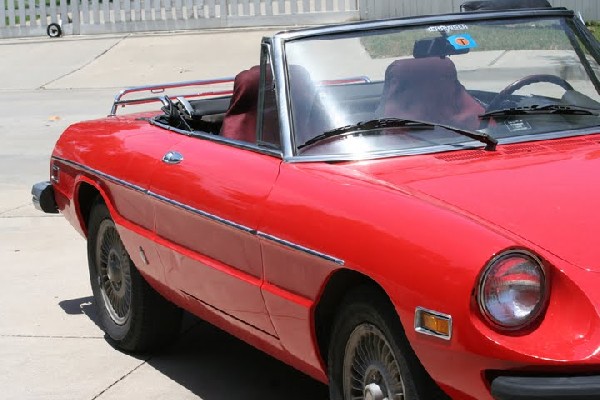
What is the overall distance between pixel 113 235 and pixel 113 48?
13.8m

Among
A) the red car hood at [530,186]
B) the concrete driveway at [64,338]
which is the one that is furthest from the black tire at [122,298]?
the red car hood at [530,186]

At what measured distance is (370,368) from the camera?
404 cm

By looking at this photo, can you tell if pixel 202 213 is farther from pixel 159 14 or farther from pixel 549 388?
pixel 159 14

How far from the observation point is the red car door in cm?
465

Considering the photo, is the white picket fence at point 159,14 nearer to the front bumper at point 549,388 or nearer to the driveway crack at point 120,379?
the driveway crack at point 120,379

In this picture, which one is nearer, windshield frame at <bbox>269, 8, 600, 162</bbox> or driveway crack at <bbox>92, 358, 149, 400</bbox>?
windshield frame at <bbox>269, 8, 600, 162</bbox>

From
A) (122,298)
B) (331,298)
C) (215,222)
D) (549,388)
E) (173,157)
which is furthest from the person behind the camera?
(122,298)

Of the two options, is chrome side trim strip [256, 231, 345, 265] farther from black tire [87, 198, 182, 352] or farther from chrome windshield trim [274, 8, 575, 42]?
black tire [87, 198, 182, 352]

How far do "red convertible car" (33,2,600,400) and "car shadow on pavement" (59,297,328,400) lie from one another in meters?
0.16

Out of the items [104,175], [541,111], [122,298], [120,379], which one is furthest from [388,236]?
[122,298]

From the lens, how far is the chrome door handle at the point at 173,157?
5367 millimetres

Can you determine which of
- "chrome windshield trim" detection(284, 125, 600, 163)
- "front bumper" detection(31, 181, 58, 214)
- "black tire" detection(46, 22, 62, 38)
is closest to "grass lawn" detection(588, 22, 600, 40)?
"black tire" detection(46, 22, 62, 38)

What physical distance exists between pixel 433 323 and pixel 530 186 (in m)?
0.73

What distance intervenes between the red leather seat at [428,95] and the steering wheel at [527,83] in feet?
0.39
